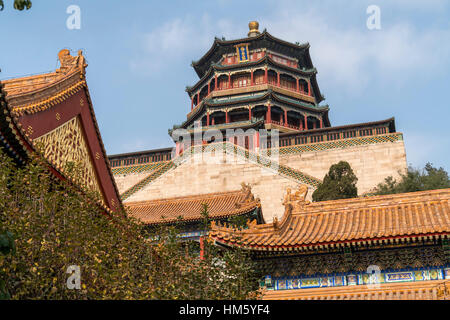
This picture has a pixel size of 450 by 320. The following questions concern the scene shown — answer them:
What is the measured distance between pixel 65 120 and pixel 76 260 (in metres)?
6.19

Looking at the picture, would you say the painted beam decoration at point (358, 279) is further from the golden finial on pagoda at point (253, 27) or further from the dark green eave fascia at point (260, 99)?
the golden finial on pagoda at point (253, 27)

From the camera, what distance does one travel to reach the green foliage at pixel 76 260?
22.8 feet

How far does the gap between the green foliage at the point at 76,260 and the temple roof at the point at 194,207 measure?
11.4 metres

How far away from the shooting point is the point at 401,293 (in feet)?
39.2

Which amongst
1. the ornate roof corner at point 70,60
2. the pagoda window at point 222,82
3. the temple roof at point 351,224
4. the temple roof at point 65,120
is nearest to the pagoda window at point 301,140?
the pagoda window at point 222,82

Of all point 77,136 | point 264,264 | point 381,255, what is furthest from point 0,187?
point 381,255

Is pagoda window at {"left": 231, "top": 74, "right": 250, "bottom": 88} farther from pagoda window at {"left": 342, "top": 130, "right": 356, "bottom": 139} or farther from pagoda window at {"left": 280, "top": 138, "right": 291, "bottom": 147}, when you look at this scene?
pagoda window at {"left": 342, "top": 130, "right": 356, "bottom": 139}

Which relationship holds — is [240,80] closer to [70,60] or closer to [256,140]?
→ [256,140]

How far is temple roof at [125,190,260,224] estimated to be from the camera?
67.2 feet

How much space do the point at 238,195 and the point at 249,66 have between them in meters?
21.7

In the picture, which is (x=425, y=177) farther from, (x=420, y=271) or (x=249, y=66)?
(x=249, y=66)

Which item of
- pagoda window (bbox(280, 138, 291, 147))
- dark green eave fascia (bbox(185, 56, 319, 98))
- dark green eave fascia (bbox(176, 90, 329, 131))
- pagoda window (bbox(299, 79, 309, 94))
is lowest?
pagoda window (bbox(280, 138, 291, 147))

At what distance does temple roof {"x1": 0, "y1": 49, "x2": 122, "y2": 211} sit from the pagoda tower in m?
24.9

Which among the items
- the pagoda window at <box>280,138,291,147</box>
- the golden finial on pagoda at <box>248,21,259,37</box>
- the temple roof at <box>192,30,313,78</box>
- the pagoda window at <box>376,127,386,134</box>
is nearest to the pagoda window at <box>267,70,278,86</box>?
the temple roof at <box>192,30,313,78</box>
